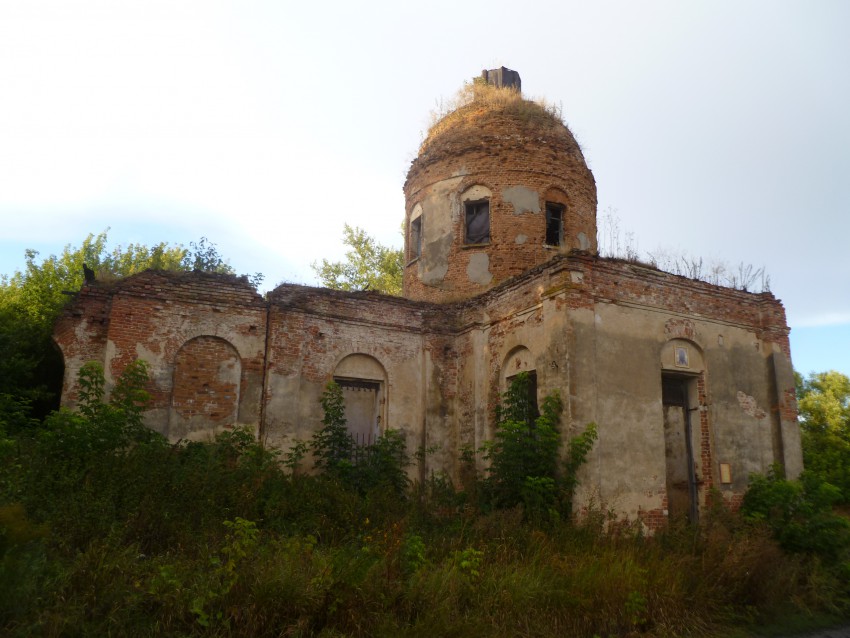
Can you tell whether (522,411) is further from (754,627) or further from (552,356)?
(754,627)

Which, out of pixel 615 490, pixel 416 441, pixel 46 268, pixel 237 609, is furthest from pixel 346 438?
pixel 46 268

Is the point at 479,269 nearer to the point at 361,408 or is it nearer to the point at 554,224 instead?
the point at 554,224

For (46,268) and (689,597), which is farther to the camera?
(46,268)

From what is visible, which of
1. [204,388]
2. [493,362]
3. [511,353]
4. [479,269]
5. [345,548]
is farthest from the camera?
[479,269]

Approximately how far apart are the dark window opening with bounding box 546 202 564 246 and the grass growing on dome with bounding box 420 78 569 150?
2.27m

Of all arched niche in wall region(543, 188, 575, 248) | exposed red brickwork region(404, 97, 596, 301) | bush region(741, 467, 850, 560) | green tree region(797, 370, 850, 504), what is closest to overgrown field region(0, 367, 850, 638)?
bush region(741, 467, 850, 560)

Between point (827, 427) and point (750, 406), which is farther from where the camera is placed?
point (827, 427)

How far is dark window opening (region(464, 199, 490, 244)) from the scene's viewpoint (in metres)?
15.7

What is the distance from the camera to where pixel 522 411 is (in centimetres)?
1123

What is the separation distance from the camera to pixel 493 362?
498 inches

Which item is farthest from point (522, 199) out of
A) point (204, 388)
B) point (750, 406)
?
point (204, 388)

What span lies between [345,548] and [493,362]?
19.6ft

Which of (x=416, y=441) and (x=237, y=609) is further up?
(x=416, y=441)

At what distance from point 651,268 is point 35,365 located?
12366mm
